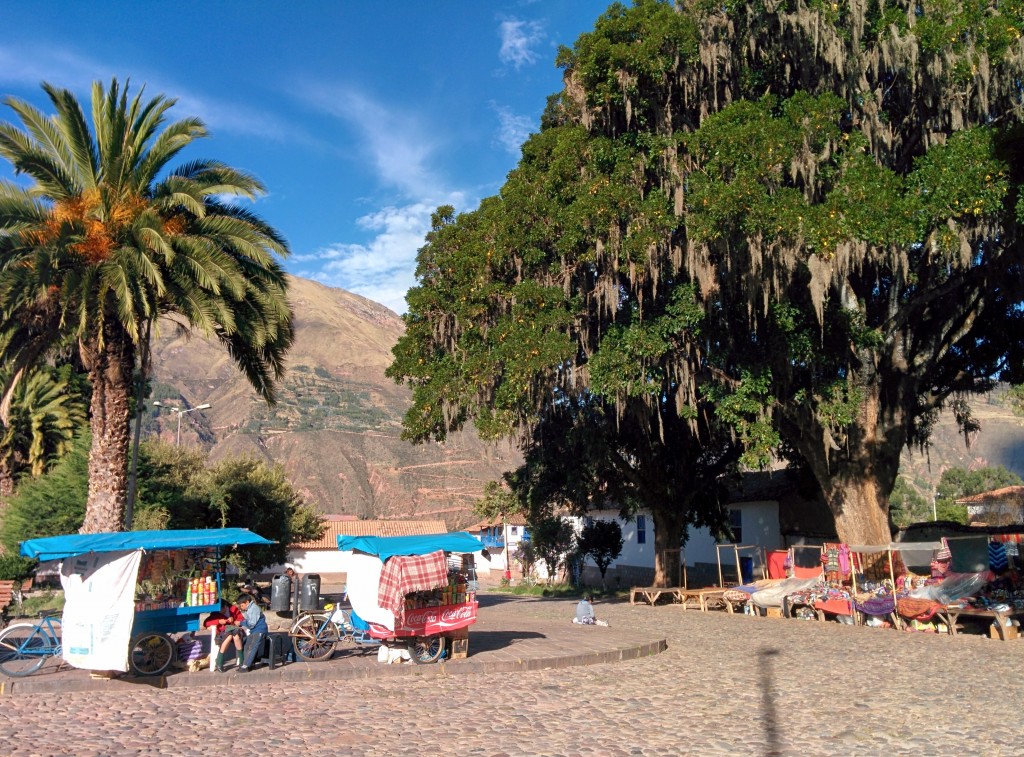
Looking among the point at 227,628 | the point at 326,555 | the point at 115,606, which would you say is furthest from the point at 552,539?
the point at 115,606

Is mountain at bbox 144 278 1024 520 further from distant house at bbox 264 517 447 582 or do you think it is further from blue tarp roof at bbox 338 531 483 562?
blue tarp roof at bbox 338 531 483 562

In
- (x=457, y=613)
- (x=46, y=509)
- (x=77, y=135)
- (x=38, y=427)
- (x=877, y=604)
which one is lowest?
(x=877, y=604)

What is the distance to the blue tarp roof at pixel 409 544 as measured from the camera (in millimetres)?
12055

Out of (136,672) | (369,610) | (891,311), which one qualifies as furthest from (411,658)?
(891,311)

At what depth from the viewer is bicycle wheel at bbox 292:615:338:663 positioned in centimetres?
1205

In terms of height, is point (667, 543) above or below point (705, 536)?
below

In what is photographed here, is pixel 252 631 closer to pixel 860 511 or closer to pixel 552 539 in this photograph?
pixel 860 511

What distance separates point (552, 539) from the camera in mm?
37125

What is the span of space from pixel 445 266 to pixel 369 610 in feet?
40.5

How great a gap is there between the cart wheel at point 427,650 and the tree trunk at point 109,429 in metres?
7.05

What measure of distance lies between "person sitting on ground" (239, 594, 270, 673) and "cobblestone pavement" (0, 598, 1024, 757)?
0.31 meters

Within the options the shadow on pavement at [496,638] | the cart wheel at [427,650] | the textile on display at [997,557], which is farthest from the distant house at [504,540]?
the cart wheel at [427,650]

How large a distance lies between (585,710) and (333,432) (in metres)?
118

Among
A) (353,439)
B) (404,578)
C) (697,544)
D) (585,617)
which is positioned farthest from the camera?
(353,439)
